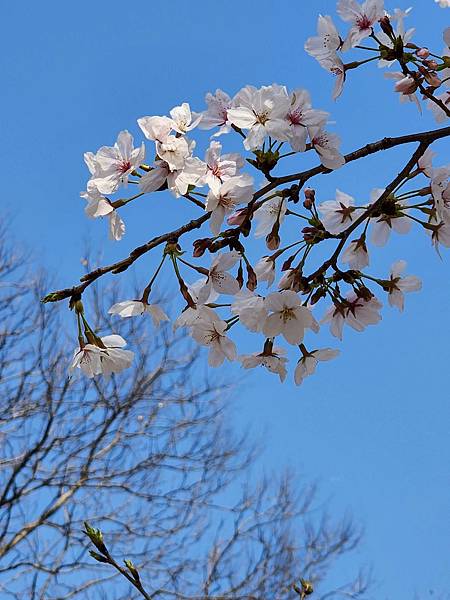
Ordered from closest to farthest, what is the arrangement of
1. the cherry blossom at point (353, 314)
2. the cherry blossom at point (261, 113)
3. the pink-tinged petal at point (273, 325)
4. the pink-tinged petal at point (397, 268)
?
the cherry blossom at point (261, 113) → the pink-tinged petal at point (273, 325) → the cherry blossom at point (353, 314) → the pink-tinged petal at point (397, 268)

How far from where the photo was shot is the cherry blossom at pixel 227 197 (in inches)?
36.1

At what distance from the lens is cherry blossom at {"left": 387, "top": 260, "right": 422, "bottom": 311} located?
1.23 meters

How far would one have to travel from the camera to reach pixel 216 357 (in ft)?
3.66

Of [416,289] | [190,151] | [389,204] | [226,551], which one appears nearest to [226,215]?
[190,151]

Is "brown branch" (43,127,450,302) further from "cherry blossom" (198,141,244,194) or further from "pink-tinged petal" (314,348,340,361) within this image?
"pink-tinged petal" (314,348,340,361)

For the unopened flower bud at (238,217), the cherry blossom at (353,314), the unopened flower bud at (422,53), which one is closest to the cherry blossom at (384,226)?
the cherry blossom at (353,314)

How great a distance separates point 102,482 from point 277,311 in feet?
19.7

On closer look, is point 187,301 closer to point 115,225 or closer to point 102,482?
point 115,225

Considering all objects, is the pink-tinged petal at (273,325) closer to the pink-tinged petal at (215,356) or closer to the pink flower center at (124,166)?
the pink-tinged petal at (215,356)

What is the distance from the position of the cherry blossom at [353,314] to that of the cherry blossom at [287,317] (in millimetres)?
117

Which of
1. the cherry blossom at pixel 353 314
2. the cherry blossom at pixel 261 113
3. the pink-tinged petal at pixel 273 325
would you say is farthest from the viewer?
the cherry blossom at pixel 353 314

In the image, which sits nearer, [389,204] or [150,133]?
[150,133]

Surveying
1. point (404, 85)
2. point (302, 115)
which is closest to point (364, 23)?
point (404, 85)

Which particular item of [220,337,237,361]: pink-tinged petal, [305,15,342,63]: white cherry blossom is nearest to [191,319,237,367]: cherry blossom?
[220,337,237,361]: pink-tinged petal
